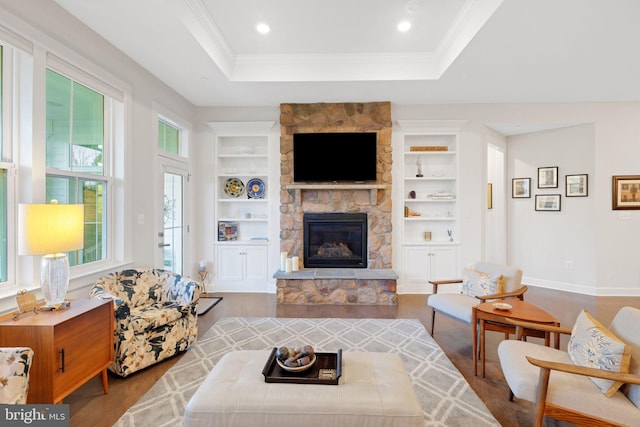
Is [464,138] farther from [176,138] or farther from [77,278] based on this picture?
[77,278]

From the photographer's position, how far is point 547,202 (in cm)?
517

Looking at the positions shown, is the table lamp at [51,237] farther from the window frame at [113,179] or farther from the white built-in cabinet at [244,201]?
the white built-in cabinet at [244,201]

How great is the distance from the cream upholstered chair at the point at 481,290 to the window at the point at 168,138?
404cm

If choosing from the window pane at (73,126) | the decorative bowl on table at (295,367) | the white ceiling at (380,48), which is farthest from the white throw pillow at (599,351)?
the window pane at (73,126)

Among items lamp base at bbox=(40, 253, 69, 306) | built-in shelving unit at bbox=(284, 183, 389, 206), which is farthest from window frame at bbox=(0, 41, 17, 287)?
built-in shelving unit at bbox=(284, 183, 389, 206)

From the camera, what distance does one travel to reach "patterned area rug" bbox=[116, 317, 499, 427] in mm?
1984

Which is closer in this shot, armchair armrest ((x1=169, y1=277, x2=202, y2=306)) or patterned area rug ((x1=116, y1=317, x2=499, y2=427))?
patterned area rug ((x1=116, y1=317, x2=499, y2=427))

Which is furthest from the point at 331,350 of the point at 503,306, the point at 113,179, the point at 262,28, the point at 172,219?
the point at 262,28

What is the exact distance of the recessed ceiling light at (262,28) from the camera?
10.3 feet

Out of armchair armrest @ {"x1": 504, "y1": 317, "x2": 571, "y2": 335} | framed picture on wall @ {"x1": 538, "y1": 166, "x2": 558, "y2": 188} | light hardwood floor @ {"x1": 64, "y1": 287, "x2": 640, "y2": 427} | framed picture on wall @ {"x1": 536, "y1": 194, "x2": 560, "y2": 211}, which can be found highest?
framed picture on wall @ {"x1": 538, "y1": 166, "x2": 558, "y2": 188}

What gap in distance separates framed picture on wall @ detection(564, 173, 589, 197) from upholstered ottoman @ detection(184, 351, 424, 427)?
5042 mm

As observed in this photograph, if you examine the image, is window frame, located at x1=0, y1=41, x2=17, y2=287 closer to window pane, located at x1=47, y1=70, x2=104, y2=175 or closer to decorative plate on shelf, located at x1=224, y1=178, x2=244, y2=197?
window pane, located at x1=47, y1=70, x2=104, y2=175

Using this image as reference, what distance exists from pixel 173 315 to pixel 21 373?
1.24 meters

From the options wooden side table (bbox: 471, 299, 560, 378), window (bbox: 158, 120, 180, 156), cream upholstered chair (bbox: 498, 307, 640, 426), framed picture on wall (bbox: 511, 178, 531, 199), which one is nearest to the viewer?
cream upholstered chair (bbox: 498, 307, 640, 426)
